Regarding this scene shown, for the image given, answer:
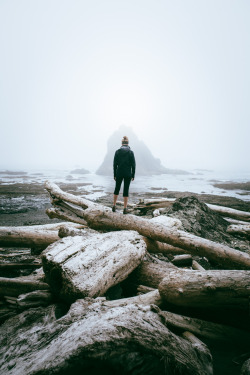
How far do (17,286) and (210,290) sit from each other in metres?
2.88

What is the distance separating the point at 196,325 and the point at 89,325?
1369 mm

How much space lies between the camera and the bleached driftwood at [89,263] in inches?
101

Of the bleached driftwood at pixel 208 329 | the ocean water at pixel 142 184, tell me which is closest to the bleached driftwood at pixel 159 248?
the bleached driftwood at pixel 208 329

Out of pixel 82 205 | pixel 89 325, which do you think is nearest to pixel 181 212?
pixel 82 205

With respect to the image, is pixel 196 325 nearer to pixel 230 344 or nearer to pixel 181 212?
pixel 230 344

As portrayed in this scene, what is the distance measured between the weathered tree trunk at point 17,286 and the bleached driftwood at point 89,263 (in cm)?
40

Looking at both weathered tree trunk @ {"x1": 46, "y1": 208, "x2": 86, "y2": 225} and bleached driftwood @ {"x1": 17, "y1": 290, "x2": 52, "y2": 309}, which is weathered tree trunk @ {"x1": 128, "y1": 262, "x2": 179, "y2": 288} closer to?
bleached driftwood @ {"x1": 17, "y1": 290, "x2": 52, "y2": 309}

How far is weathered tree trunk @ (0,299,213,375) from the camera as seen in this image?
1.50 meters

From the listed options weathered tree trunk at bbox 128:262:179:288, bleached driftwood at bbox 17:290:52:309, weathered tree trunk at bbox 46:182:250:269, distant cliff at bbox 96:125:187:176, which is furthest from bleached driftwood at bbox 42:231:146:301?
distant cliff at bbox 96:125:187:176

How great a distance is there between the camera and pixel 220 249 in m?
3.62

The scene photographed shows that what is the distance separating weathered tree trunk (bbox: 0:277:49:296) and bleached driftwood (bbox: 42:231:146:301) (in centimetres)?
40

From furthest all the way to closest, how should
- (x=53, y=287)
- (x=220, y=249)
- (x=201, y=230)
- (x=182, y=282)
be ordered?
1. (x=201, y=230)
2. (x=220, y=249)
3. (x=53, y=287)
4. (x=182, y=282)

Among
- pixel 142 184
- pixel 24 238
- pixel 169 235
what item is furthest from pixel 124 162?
pixel 142 184

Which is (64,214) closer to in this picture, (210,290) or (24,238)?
(24,238)
